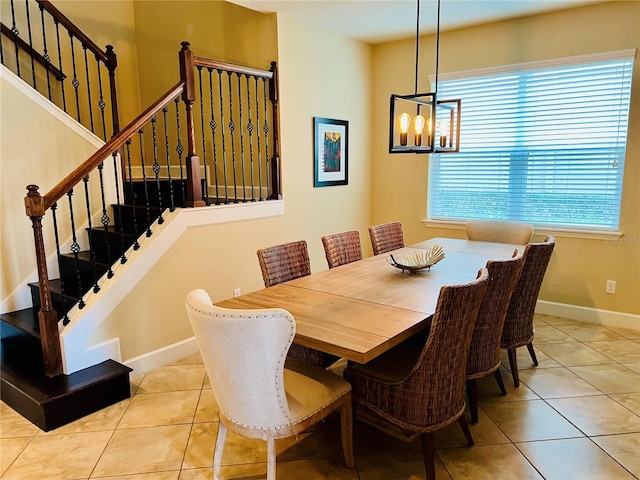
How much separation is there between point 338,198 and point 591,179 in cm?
239

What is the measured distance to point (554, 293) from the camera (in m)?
4.33

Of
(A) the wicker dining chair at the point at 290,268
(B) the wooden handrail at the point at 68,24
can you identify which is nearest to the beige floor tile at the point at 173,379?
(A) the wicker dining chair at the point at 290,268

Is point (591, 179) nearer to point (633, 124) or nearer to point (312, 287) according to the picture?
point (633, 124)

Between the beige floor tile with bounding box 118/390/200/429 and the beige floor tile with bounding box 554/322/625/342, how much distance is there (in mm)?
3125

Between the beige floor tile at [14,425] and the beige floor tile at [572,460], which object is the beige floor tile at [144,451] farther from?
the beige floor tile at [572,460]

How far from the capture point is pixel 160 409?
2773 millimetres

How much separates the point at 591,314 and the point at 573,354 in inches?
34.9

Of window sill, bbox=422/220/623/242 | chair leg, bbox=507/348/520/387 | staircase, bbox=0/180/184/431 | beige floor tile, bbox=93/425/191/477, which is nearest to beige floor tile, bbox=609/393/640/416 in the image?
chair leg, bbox=507/348/520/387

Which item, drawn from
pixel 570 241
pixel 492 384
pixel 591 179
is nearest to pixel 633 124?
pixel 591 179

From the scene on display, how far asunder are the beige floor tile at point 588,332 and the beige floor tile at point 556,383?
2.00ft

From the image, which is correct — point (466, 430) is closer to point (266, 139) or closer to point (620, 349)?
point (620, 349)

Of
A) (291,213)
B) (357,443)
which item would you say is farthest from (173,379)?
(291,213)

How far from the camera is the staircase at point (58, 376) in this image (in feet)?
8.57

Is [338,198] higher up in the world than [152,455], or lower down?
higher up
